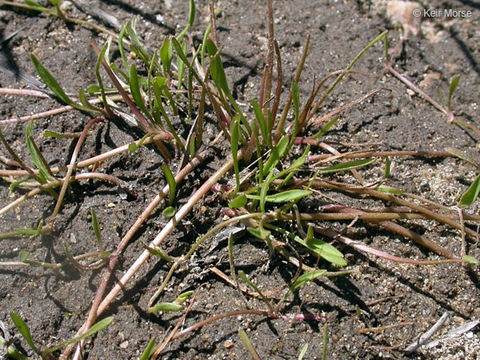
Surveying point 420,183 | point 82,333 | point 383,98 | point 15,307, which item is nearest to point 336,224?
point 420,183

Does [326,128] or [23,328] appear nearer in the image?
[23,328]

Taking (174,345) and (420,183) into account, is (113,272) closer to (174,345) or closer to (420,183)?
(174,345)

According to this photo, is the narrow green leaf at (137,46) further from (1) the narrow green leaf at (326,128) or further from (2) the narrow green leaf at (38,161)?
(1) the narrow green leaf at (326,128)

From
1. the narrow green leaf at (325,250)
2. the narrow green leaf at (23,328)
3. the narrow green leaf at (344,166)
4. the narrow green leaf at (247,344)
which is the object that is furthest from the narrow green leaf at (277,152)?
the narrow green leaf at (23,328)

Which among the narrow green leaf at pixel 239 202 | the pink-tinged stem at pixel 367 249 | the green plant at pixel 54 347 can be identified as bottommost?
the green plant at pixel 54 347

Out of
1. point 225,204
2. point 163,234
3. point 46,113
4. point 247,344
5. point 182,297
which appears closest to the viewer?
point 247,344

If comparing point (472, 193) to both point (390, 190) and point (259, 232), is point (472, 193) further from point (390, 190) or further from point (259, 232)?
point (259, 232)

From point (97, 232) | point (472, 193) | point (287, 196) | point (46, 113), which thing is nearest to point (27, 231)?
point (97, 232)

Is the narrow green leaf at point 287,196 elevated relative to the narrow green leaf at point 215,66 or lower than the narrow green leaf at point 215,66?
lower
